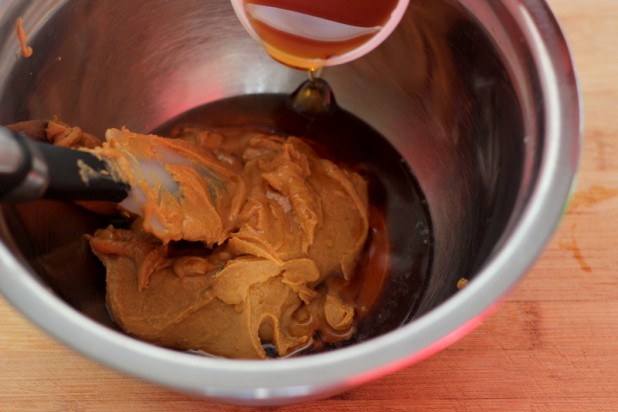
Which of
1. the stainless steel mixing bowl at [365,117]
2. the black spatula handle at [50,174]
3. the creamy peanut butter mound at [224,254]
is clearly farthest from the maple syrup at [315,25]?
the black spatula handle at [50,174]

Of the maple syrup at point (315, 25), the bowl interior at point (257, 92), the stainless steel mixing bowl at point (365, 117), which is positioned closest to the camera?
the stainless steel mixing bowl at point (365, 117)

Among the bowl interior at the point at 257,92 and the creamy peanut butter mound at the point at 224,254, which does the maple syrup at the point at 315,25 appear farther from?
the creamy peanut butter mound at the point at 224,254

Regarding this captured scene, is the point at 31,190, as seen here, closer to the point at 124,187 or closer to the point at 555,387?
the point at 124,187

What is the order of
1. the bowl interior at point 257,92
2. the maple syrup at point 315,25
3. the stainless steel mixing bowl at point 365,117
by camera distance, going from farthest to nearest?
the maple syrup at point 315,25
the bowl interior at point 257,92
the stainless steel mixing bowl at point 365,117

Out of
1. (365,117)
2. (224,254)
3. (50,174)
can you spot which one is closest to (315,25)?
(365,117)

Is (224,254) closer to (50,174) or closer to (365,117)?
(50,174)

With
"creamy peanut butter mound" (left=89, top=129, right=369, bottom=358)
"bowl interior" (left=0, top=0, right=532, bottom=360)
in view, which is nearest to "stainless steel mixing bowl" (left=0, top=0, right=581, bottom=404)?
"bowl interior" (left=0, top=0, right=532, bottom=360)

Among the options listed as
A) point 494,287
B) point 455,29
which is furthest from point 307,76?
point 494,287
